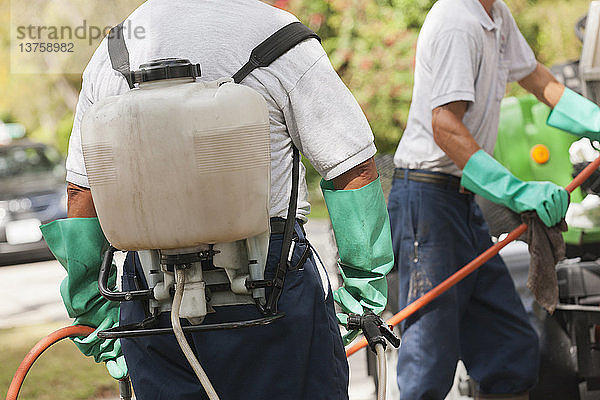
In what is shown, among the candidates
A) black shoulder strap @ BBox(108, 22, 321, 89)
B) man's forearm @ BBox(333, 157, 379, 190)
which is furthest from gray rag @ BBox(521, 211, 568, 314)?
black shoulder strap @ BBox(108, 22, 321, 89)

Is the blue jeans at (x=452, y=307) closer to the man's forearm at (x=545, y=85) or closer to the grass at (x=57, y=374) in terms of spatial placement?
the man's forearm at (x=545, y=85)

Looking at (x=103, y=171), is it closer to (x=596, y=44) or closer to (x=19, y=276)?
(x=596, y=44)

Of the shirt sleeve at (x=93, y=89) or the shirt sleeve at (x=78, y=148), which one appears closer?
the shirt sleeve at (x=93, y=89)

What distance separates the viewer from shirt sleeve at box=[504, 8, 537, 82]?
3.85 m

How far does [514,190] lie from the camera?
3.44 metres

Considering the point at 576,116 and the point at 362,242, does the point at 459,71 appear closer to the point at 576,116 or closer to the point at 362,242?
the point at 576,116

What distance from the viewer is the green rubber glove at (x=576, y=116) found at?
12.4 ft

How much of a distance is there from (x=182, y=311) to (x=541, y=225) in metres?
1.81

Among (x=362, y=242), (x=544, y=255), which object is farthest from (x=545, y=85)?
(x=362, y=242)

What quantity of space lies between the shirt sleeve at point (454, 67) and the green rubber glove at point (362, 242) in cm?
117

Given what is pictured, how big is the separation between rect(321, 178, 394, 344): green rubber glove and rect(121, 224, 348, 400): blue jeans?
13 centimetres

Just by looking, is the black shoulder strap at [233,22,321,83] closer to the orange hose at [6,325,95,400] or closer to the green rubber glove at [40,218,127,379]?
the green rubber glove at [40,218,127,379]

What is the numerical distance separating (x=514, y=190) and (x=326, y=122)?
142 cm

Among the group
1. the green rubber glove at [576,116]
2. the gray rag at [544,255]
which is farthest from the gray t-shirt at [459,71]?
the gray rag at [544,255]
